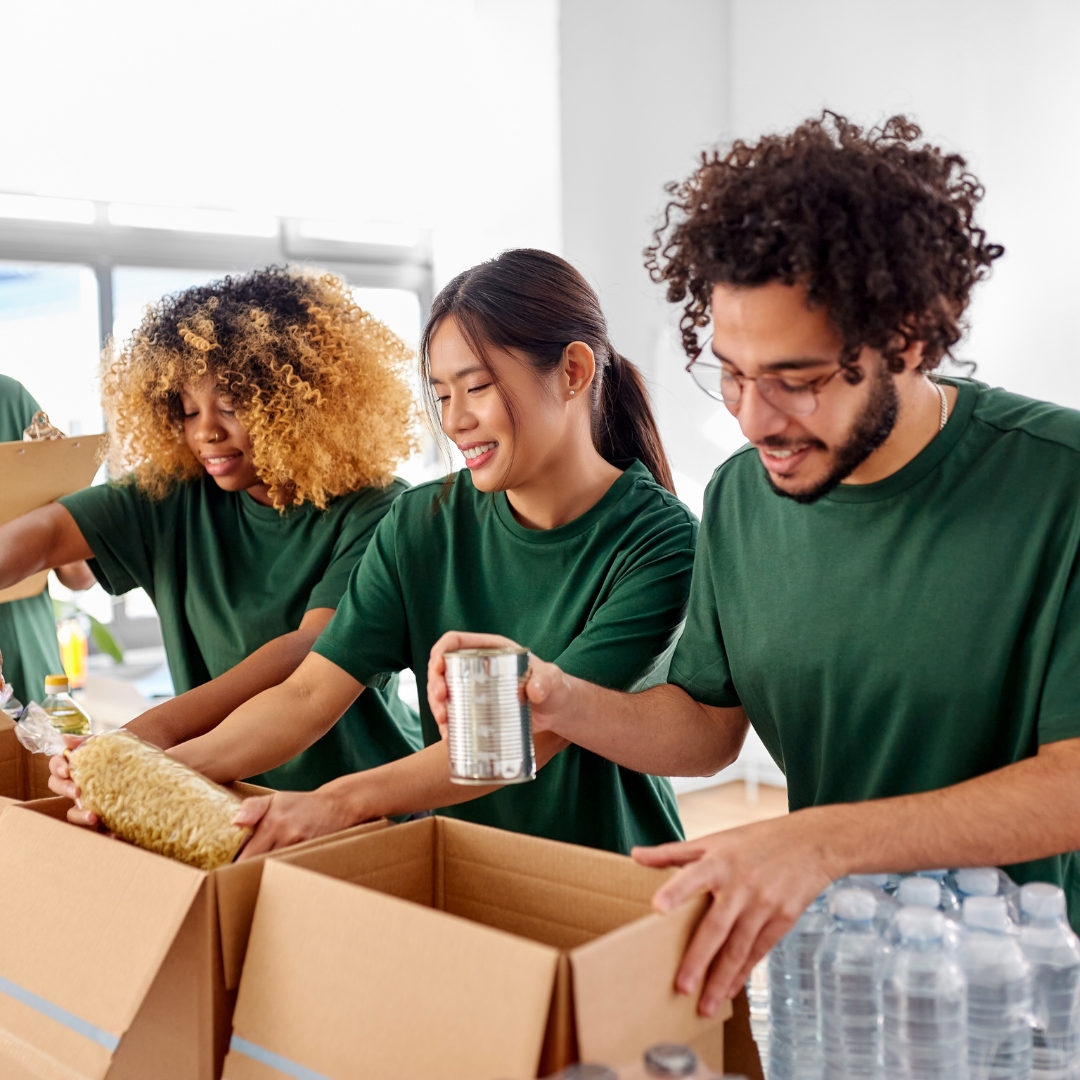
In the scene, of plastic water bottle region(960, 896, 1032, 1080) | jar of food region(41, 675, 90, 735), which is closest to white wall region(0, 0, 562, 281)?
jar of food region(41, 675, 90, 735)

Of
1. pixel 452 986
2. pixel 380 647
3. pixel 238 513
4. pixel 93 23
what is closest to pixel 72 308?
pixel 93 23

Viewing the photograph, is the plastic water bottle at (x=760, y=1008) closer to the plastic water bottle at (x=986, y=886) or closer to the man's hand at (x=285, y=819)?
the plastic water bottle at (x=986, y=886)

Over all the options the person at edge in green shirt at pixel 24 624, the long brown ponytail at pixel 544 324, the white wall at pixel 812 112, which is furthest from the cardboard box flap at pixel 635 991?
the white wall at pixel 812 112

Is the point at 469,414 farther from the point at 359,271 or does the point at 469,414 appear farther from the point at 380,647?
the point at 359,271

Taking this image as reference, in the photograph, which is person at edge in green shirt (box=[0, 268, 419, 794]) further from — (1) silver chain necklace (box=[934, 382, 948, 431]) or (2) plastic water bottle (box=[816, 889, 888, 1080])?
(2) plastic water bottle (box=[816, 889, 888, 1080])

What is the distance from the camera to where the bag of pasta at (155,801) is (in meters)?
1.15

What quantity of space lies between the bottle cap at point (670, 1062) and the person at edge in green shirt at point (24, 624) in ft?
7.20

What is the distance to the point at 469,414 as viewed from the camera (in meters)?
1.55

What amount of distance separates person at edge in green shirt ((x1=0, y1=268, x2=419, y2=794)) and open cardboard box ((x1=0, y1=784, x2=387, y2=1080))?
702 mm

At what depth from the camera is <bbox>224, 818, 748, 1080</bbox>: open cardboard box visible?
769 millimetres

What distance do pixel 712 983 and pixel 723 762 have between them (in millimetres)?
562

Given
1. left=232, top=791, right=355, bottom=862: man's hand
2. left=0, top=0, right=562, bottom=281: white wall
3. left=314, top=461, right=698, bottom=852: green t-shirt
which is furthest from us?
left=0, top=0, right=562, bottom=281: white wall

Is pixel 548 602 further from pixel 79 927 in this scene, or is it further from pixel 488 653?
pixel 79 927

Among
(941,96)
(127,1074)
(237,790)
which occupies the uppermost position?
(941,96)
